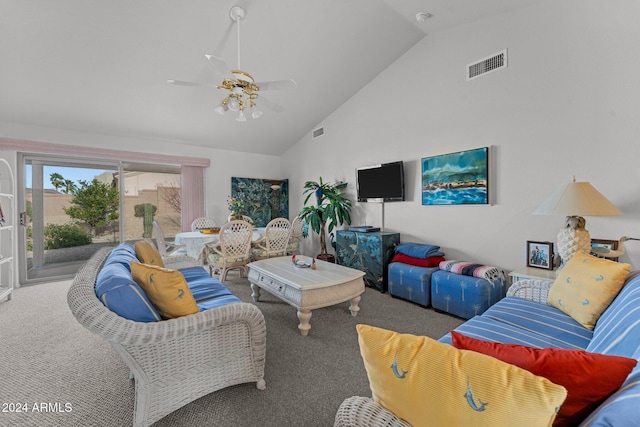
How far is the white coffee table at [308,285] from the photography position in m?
2.47

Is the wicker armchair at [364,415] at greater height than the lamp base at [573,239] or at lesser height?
lesser

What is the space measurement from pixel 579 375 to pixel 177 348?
1.71 meters

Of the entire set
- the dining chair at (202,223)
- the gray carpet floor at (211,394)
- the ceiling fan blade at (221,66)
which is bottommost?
the gray carpet floor at (211,394)

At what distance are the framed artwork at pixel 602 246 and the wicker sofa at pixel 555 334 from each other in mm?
591

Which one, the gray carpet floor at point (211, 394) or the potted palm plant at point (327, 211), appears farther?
the potted palm plant at point (327, 211)

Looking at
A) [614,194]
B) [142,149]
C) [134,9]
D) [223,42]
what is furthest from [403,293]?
[142,149]

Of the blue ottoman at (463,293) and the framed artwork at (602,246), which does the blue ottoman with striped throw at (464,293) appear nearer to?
the blue ottoman at (463,293)

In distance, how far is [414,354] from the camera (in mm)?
767

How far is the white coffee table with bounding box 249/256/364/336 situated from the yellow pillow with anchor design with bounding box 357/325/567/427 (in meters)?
1.65

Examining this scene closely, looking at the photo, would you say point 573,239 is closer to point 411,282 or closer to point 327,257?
point 411,282

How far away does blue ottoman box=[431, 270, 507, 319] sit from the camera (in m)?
2.69

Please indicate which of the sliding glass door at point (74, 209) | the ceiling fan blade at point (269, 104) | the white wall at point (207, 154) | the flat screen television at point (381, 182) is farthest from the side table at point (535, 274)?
the sliding glass door at point (74, 209)

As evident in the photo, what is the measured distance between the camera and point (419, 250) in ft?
11.2

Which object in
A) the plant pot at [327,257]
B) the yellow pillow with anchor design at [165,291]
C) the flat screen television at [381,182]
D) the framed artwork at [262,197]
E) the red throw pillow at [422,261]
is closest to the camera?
the yellow pillow with anchor design at [165,291]
